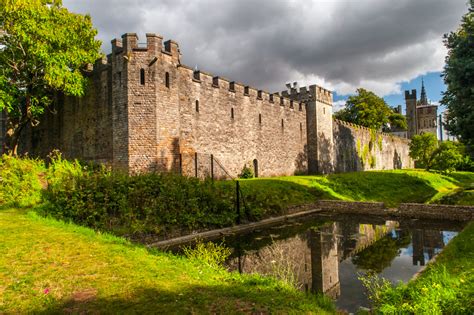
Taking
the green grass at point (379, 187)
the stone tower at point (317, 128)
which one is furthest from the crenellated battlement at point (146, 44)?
the stone tower at point (317, 128)

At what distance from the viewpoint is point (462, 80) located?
1254 cm

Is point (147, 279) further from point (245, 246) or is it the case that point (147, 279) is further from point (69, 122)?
point (69, 122)

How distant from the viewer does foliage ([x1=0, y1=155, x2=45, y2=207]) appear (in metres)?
11.1

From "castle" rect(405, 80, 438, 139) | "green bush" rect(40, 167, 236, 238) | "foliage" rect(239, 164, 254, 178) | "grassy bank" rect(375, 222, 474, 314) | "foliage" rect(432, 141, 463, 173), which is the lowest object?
"grassy bank" rect(375, 222, 474, 314)

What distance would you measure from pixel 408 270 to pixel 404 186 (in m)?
19.0

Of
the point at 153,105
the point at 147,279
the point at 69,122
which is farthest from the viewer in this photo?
the point at 69,122

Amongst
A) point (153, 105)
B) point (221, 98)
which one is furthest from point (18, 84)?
point (221, 98)

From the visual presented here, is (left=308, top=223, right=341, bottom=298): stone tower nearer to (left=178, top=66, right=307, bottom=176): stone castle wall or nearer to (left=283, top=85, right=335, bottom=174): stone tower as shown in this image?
(left=178, top=66, right=307, bottom=176): stone castle wall

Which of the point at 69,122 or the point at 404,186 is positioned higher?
the point at 69,122

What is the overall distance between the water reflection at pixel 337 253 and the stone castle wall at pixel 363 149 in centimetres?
2097

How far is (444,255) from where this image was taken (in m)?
7.23

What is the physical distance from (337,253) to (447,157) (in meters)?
28.4

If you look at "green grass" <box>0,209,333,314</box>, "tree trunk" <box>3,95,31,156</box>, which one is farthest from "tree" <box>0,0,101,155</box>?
"green grass" <box>0,209,333,314</box>

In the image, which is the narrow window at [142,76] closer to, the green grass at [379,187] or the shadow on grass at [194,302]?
the green grass at [379,187]
